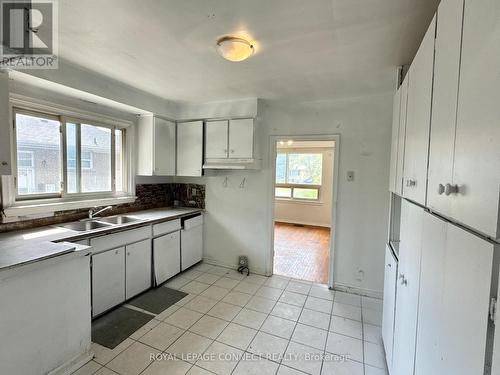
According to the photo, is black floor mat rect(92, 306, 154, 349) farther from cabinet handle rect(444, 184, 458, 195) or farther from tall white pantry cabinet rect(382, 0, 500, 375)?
cabinet handle rect(444, 184, 458, 195)

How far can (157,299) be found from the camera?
9.18ft

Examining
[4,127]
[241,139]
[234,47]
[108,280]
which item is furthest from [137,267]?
[234,47]

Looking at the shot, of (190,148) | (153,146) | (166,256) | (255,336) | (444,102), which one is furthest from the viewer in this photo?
(190,148)

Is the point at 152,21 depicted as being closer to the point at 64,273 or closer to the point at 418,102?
the point at 418,102

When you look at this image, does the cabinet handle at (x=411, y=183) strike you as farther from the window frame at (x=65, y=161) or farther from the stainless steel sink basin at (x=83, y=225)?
the window frame at (x=65, y=161)

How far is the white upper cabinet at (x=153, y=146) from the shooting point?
10.8 ft

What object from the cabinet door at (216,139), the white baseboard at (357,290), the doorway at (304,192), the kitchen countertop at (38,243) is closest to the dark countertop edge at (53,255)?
the kitchen countertop at (38,243)

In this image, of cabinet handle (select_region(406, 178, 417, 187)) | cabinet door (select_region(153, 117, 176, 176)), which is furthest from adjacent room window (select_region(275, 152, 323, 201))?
cabinet handle (select_region(406, 178, 417, 187))

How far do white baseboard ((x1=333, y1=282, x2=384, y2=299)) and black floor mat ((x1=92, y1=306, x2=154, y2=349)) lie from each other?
2.23m

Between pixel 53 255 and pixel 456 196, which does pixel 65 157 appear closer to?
pixel 53 255

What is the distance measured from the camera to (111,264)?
2.47 metres

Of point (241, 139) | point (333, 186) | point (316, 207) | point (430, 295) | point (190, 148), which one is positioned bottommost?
point (316, 207)

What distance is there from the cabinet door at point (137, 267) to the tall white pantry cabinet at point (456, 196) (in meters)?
2.55

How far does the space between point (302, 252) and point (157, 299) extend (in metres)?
2.70
